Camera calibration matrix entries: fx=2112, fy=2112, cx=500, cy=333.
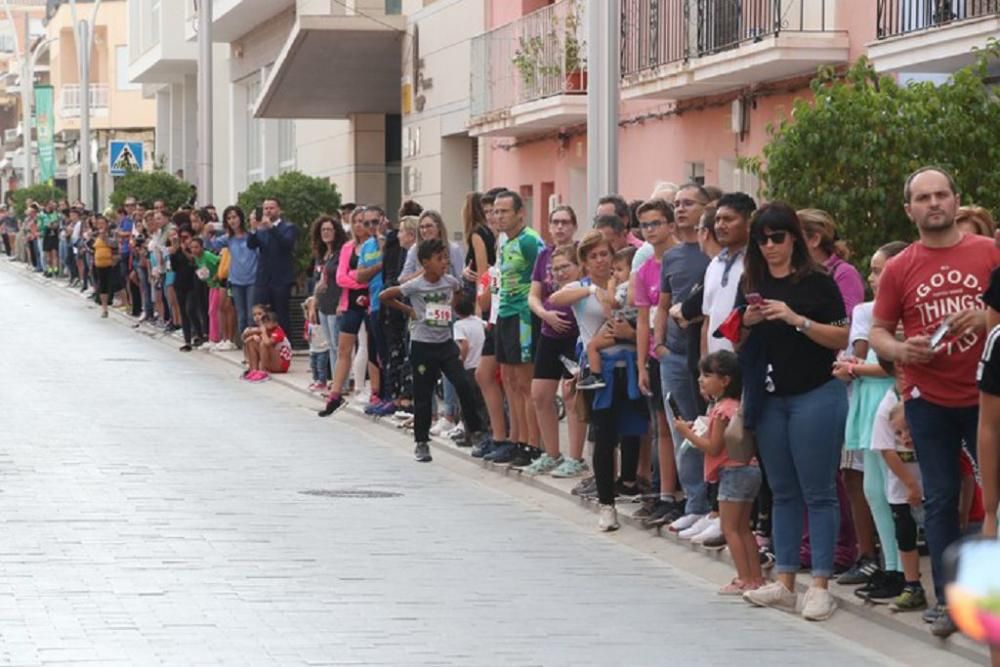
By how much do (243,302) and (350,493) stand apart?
12660mm

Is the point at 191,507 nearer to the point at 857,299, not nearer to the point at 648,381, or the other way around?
the point at 648,381

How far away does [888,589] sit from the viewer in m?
9.40

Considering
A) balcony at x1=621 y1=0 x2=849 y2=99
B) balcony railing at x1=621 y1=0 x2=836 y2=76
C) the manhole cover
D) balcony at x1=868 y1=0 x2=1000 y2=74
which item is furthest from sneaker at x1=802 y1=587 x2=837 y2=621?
balcony railing at x1=621 y1=0 x2=836 y2=76

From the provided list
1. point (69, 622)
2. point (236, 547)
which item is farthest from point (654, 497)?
point (69, 622)

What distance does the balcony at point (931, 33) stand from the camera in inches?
640

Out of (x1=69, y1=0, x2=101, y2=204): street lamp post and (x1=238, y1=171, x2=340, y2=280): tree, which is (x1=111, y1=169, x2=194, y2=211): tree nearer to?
(x1=69, y1=0, x2=101, y2=204): street lamp post

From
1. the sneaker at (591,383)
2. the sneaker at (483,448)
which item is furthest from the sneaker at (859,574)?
the sneaker at (483,448)

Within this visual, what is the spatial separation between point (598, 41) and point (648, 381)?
606 cm

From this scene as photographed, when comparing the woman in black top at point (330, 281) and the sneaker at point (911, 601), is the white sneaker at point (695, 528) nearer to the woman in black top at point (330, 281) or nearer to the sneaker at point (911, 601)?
the sneaker at point (911, 601)

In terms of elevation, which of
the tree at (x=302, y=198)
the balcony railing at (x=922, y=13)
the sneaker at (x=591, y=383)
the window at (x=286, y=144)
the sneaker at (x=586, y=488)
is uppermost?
the balcony railing at (x=922, y=13)

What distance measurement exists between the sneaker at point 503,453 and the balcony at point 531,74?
1116cm

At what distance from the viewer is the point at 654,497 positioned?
12.4 metres

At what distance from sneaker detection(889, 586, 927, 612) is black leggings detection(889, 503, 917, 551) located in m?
0.19

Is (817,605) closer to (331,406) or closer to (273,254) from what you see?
(331,406)
